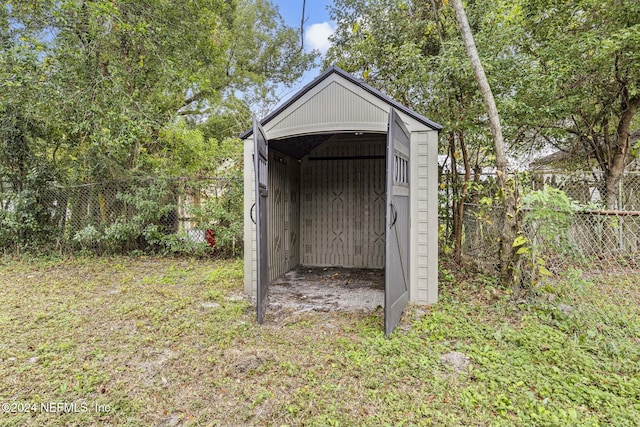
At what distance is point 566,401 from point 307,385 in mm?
1608

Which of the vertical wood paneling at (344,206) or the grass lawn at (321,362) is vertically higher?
the vertical wood paneling at (344,206)

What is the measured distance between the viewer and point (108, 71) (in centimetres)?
608

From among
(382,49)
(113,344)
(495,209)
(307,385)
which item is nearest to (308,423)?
(307,385)

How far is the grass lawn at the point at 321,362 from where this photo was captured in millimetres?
1943

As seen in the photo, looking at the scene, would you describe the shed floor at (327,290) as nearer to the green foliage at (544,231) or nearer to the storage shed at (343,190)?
the storage shed at (343,190)

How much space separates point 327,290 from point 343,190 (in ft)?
7.06

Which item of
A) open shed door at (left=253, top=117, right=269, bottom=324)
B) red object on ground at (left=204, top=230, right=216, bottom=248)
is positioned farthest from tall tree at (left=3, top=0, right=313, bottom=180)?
red object on ground at (left=204, top=230, right=216, bottom=248)

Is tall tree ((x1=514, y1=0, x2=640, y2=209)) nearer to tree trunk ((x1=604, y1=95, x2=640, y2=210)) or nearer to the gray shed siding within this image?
tree trunk ((x1=604, y1=95, x2=640, y2=210))

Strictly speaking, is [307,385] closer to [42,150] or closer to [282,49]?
[42,150]

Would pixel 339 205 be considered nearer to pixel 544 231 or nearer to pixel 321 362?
pixel 544 231

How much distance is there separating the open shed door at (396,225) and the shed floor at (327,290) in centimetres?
60

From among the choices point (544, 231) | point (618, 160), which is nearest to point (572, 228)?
point (544, 231)

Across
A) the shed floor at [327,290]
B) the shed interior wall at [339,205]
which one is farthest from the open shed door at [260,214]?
the shed interior wall at [339,205]

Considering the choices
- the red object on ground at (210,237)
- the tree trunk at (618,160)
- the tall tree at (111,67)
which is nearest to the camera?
the tall tree at (111,67)
